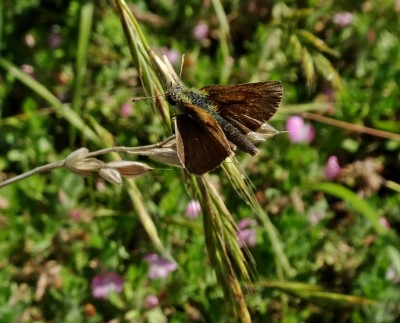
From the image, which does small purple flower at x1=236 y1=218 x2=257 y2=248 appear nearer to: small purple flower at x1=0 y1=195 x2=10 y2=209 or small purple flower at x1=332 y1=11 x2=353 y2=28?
small purple flower at x1=0 y1=195 x2=10 y2=209

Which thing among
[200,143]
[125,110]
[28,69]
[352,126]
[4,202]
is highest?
[28,69]

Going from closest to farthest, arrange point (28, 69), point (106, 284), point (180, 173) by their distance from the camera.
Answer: point (180, 173) < point (106, 284) < point (28, 69)

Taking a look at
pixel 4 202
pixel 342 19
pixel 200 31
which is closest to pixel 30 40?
pixel 200 31

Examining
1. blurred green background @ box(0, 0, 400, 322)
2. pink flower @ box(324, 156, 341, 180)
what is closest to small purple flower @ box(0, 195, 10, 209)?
blurred green background @ box(0, 0, 400, 322)

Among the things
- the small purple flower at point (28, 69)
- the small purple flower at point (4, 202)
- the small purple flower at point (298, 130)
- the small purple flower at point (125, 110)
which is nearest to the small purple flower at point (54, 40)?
the small purple flower at point (28, 69)

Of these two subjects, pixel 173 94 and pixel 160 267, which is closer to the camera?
pixel 173 94

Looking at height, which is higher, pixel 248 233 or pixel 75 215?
pixel 75 215

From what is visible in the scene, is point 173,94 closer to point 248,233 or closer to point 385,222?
point 248,233

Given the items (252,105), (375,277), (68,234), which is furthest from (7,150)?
(252,105)
